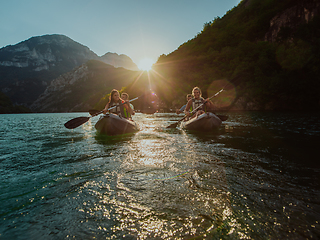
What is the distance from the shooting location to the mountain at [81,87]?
5603 inches

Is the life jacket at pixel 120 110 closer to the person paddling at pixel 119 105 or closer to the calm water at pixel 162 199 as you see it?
the person paddling at pixel 119 105

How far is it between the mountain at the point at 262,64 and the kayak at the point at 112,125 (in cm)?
831

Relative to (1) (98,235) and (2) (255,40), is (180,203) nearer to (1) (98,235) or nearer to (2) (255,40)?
(1) (98,235)

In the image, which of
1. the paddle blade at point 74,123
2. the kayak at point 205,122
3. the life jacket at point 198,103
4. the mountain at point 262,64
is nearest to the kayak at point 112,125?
the paddle blade at point 74,123

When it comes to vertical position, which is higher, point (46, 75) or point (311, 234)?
point (46, 75)

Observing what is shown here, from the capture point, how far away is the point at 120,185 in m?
2.80

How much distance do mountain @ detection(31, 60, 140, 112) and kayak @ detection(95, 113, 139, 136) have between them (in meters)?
138

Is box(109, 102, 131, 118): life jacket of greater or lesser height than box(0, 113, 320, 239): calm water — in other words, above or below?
above

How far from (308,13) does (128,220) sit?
57210 mm

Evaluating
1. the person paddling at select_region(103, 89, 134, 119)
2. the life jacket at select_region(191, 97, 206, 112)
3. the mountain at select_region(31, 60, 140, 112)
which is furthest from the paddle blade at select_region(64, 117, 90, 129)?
the mountain at select_region(31, 60, 140, 112)

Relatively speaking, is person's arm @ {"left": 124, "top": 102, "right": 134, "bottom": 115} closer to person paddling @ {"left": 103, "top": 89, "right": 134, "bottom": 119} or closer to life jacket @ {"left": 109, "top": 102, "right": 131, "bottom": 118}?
person paddling @ {"left": 103, "top": 89, "right": 134, "bottom": 119}

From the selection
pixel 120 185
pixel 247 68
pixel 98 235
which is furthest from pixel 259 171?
pixel 247 68

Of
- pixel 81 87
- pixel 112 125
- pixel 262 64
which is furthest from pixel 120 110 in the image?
pixel 81 87

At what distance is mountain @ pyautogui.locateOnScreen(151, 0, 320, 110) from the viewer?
107 feet
